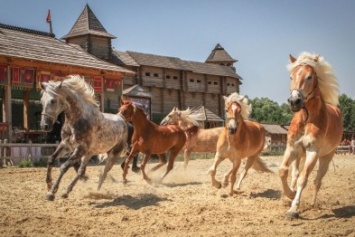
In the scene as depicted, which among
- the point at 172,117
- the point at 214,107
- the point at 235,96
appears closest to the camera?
the point at 235,96

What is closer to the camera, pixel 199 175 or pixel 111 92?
pixel 199 175

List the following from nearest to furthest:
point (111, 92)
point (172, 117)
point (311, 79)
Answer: point (311, 79)
point (172, 117)
point (111, 92)

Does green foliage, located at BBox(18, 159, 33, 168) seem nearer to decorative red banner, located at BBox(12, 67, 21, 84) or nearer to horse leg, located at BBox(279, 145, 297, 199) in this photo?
decorative red banner, located at BBox(12, 67, 21, 84)

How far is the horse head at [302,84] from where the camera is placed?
614 centimetres

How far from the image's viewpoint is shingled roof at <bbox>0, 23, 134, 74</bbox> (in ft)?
68.7

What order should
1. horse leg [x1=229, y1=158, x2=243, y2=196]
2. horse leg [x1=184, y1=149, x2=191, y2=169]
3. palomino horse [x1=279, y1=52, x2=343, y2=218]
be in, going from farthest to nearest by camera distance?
horse leg [x1=184, y1=149, x2=191, y2=169], horse leg [x1=229, y1=158, x2=243, y2=196], palomino horse [x1=279, y1=52, x2=343, y2=218]

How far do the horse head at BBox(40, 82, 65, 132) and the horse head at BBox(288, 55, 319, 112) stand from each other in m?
3.93

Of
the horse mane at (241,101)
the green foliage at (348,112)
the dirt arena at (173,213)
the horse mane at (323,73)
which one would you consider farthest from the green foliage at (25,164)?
the green foliage at (348,112)

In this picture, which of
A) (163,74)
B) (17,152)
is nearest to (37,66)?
(17,152)

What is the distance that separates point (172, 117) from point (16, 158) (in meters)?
6.89

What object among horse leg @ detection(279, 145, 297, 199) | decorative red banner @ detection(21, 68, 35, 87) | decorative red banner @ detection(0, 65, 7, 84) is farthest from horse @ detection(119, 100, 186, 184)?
decorative red banner @ detection(21, 68, 35, 87)

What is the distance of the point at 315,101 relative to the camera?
6.69 meters

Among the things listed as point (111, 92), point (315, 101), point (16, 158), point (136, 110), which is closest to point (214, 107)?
point (111, 92)

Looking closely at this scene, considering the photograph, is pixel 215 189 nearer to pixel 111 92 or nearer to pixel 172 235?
pixel 172 235
